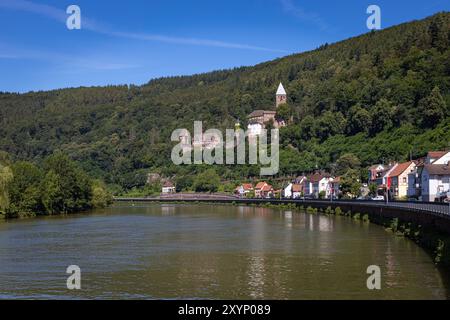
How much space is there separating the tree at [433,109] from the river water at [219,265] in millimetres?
63335

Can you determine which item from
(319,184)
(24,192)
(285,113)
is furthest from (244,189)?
(24,192)

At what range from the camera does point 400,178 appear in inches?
3337

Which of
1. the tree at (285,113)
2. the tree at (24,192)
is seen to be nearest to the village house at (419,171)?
the tree at (24,192)

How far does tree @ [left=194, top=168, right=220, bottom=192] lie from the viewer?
142488 mm

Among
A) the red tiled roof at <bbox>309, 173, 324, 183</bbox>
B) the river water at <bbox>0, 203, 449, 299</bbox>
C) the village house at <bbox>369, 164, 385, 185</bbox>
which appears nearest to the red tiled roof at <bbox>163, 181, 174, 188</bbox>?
the red tiled roof at <bbox>309, 173, 324, 183</bbox>

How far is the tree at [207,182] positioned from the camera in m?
142

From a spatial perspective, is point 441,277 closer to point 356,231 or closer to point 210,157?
point 356,231

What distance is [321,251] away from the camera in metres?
33.1

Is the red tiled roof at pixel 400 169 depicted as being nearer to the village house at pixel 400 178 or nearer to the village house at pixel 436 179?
the village house at pixel 400 178

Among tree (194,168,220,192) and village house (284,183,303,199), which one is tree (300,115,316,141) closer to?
village house (284,183,303,199)

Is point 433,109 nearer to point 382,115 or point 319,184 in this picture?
point 382,115

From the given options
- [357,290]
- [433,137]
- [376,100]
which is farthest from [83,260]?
[376,100]

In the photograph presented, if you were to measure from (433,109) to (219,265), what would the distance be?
82955 mm
